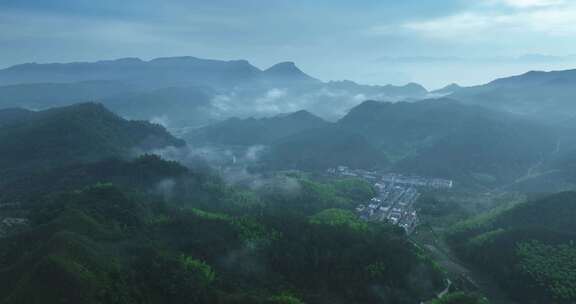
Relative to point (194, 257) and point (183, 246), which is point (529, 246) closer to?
point (194, 257)

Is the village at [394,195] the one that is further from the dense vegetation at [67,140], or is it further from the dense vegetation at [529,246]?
the dense vegetation at [67,140]

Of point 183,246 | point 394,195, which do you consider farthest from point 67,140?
point 394,195

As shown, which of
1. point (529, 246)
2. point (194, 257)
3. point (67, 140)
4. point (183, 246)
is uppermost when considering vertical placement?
point (67, 140)

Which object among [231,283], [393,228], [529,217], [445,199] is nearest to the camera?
[231,283]

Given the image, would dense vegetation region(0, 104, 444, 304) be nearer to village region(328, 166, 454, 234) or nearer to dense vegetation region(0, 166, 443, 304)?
dense vegetation region(0, 166, 443, 304)

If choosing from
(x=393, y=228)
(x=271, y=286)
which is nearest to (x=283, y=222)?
(x=271, y=286)

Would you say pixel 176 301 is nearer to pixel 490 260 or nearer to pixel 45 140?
pixel 490 260

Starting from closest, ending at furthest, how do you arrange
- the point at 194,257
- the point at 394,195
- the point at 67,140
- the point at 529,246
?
1. the point at 194,257
2. the point at 529,246
3. the point at 394,195
4. the point at 67,140

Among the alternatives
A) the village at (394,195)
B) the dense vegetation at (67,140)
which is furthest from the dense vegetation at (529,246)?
the dense vegetation at (67,140)
